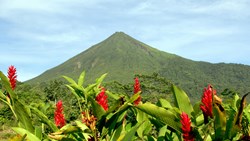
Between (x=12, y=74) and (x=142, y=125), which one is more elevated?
(x=12, y=74)

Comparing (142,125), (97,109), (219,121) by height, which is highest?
(97,109)

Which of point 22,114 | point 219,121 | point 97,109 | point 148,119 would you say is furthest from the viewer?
point 148,119

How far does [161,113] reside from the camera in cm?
179

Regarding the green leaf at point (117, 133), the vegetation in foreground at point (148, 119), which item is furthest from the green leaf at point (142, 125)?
the green leaf at point (117, 133)

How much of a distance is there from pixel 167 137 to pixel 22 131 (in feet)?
2.97

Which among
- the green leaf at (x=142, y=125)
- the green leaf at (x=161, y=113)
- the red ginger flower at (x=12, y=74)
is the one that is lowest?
the green leaf at (x=142, y=125)

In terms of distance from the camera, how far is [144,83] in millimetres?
53656

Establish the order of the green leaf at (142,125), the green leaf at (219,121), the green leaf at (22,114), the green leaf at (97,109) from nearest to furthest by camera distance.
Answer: the green leaf at (219,121) → the green leaf at (97,109) → the green leaf at (22,114) → the green leaf at (142,125)

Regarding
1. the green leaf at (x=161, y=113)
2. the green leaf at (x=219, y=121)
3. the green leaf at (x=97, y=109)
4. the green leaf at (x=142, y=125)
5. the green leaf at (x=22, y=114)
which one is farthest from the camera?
the green leaf at (x=142, y=125)

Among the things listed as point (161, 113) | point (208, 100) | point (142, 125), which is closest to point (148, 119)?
point (142, 125)

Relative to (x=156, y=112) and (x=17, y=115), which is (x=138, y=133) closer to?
(x=156, y=112)

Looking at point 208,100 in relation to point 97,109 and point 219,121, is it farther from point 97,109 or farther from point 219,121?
point 97,109

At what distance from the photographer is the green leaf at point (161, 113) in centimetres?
177

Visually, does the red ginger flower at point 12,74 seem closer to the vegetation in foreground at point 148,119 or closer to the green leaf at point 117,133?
the vegetation in foreground at point 148,119
